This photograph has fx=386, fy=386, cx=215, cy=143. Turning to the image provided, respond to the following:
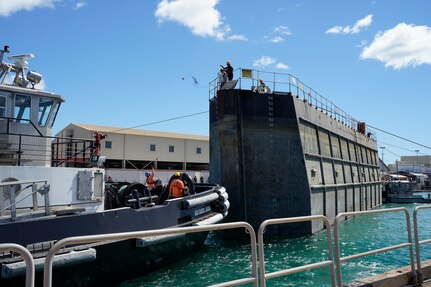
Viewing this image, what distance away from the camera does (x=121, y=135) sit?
37500 millimetres

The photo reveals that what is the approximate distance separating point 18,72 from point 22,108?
1312mm

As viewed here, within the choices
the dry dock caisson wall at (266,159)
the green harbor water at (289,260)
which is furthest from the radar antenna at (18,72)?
the dry dock caisson wall at (266,159)

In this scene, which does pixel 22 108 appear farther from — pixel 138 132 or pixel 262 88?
pixel 138 132

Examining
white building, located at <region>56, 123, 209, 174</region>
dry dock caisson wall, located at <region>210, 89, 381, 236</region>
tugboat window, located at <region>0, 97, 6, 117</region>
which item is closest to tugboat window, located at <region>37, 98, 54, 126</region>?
tugboat window, located at <region>0, 97, 6, 117</region>

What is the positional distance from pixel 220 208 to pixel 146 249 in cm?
344

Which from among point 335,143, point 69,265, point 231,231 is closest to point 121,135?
point 335,143

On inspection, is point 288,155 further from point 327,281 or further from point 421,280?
point 421,280

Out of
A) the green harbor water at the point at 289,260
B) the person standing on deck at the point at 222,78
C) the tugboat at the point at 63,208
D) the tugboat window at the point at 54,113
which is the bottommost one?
the green harbor water at the point at 289,260

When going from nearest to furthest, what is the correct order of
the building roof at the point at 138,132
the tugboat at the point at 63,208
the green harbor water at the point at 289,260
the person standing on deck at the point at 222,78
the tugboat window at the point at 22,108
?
the tugboat at the point at 63,208 < the green harbor water at the point at 289,260 < the tugboat window at the point at 22,108 < the person standing on deck at the point at 222,78 < the building roof at the point at 138,132

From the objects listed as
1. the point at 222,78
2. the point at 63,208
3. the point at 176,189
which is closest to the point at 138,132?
the point at 222,78

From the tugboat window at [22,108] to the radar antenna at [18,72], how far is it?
2.53ft

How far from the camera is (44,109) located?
27.5 ft

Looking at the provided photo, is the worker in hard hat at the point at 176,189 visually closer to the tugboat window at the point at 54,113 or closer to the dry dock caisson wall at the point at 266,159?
the tugboat window at the point at 54,113

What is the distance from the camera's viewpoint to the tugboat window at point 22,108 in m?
7.98
